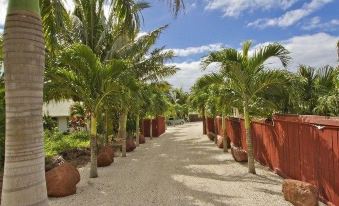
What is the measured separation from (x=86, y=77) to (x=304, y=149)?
256 inches

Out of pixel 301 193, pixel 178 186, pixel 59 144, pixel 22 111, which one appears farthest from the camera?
pixel 59 144

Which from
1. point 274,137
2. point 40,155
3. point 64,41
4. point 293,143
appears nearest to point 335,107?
point 293,143

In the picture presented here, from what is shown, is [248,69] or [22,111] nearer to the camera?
[22,111]

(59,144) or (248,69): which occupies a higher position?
(248,69)

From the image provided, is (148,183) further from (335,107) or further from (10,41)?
(10,41)

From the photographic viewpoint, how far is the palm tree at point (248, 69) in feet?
35.6

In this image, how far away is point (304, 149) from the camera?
9.11 meters

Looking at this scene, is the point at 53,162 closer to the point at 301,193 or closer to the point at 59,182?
the point at 59,182

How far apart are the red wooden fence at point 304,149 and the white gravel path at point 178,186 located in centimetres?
60

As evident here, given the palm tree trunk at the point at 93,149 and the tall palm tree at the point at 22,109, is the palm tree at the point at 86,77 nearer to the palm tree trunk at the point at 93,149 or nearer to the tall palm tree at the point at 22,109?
the palm tree trunk at the point at 93,149

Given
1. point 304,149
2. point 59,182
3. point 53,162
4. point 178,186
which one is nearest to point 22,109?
point 59,182

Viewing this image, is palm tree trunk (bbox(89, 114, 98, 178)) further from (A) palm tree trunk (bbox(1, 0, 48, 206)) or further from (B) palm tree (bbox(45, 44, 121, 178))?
(A) palm tree trunk (bbox(1, 0, 48, 206))

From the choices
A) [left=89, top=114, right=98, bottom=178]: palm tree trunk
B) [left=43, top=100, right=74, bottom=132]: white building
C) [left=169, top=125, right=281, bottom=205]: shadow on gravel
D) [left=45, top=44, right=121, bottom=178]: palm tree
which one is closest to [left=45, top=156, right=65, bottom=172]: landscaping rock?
[left=89, top=114, right=98, bottom=178]: palm tree trunk

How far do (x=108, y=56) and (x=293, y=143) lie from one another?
10.7 m
